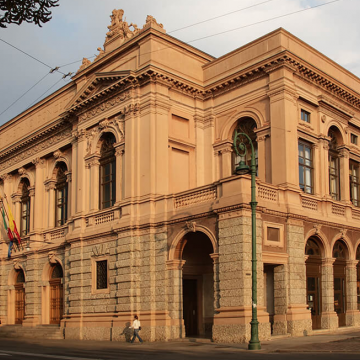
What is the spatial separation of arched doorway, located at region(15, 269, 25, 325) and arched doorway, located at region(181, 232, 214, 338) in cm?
1589

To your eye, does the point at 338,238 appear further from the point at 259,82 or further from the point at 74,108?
the point at 74,108

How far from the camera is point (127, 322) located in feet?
98.9

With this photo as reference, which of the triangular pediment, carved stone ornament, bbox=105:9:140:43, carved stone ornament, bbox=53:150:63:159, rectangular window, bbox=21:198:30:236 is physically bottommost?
rectangular window, bbox=21:198:30:236

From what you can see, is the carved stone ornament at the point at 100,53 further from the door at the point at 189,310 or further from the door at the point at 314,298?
the door at the point at 314,298

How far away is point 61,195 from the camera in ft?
134

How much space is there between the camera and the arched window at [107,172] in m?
34.3

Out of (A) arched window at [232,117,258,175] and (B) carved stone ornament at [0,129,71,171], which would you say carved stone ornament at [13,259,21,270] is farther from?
(A) arched window at [232,117,258,175]

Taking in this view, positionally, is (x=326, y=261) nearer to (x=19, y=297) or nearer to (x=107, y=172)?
(x=107, y=172)

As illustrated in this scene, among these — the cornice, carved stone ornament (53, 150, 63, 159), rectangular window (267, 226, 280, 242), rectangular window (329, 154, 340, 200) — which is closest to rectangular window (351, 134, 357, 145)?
rectangular window (329, 154, 340, 200)

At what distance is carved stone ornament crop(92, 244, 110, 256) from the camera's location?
32.9 metres

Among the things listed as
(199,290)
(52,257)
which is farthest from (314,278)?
(52,257)

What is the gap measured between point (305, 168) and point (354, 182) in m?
5.78

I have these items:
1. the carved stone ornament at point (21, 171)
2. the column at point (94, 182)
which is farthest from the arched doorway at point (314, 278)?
the carved stone ornament at point (21, 171)

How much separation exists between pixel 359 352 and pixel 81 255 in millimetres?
19077
